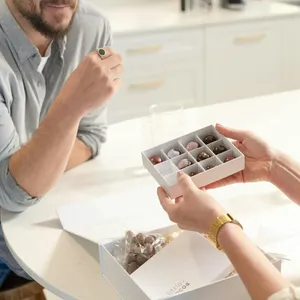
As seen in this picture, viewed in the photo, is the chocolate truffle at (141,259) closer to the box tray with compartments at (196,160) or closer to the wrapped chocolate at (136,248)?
the wrapped chocolate at (136,248)

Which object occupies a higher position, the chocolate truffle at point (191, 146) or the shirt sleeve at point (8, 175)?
the chocolate truffle at point (191, 146)

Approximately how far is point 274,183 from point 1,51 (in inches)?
29.1

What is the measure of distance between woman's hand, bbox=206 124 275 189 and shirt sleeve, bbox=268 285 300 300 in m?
0.44

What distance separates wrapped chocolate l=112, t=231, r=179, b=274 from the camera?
114cm

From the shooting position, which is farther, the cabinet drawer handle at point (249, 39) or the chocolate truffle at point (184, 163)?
the cabinet drawer handle at point (249, 39)

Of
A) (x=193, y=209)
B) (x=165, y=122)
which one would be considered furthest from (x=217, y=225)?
(x=165, y=122)

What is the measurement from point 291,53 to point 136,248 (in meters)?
2.45

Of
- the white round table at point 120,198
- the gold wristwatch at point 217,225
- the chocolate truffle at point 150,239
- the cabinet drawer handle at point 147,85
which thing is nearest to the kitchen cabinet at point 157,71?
the cabinet drawer handle at point 147,85

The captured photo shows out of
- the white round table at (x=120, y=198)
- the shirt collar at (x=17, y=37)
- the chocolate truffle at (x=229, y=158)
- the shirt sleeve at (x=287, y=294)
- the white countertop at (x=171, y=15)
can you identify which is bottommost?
the white countertop at (x=171, y=15)

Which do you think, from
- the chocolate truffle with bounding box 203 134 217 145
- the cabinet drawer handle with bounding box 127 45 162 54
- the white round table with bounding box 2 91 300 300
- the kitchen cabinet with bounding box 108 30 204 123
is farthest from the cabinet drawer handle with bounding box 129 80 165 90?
the chocolate truffle with bounding box 203 134 217 145

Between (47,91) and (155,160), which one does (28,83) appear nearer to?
(47,91)

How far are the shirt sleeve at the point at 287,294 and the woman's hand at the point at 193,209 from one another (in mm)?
179

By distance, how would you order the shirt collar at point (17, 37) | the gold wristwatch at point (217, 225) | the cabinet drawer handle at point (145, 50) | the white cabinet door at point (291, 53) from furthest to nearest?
the white cabinet door at point (291, 53)
the cabinet drawer handle at point (145, 50)
the shirt collar at point (17, 37)
the gold wristwatch at point (217, 225)

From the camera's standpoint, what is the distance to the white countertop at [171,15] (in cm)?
301
